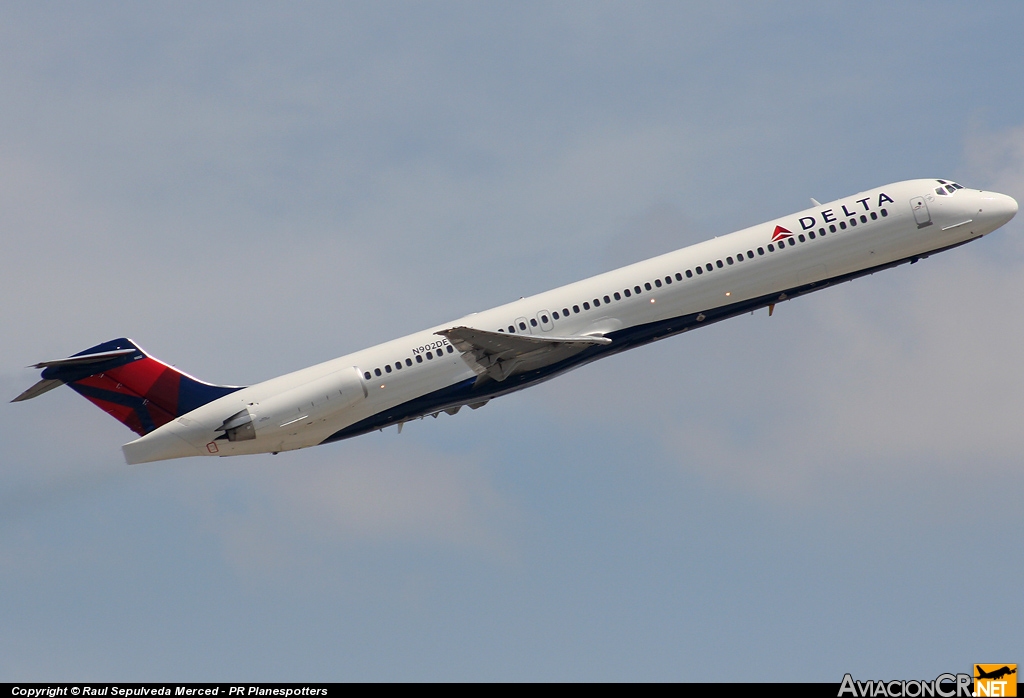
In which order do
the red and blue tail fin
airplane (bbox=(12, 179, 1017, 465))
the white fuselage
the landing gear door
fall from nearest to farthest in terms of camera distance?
1. airplane (bbox=(12, 179, 1017, 465))
2. the white fuselage
3. the red and blue tail fin
4. the landing gear door

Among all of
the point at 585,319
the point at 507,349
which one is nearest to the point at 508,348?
the point at 507,349

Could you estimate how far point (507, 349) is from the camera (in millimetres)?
44594

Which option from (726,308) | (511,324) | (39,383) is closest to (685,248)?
(726,308)

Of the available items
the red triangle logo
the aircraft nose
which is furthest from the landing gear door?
the red triangle logo

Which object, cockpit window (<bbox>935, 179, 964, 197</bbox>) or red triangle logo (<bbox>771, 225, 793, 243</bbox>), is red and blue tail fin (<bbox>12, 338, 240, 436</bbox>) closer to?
red triangle logo (<bbox>771, 225, 793, 243</bbox>)

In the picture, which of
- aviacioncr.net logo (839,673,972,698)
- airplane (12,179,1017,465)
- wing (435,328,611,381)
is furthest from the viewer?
airplane (12,179,1017,465)

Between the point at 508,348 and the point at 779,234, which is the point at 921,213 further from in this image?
the point at 508,348

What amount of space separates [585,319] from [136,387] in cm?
1641

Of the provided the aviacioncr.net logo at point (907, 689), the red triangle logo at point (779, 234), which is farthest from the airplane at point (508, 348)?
the aviacioncr.net logo at point (907, 689)

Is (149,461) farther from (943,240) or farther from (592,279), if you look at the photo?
(943,240)

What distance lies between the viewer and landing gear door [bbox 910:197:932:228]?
4681cm

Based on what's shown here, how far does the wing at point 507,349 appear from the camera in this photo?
144 ft

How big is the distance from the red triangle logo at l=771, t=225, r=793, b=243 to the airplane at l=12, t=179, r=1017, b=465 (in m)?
0.04

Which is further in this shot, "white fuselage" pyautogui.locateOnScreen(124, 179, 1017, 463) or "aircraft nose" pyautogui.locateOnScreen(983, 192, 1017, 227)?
"aircraft nose" pyautogui.locateOnScreen(983, 192, 1017, 227)
